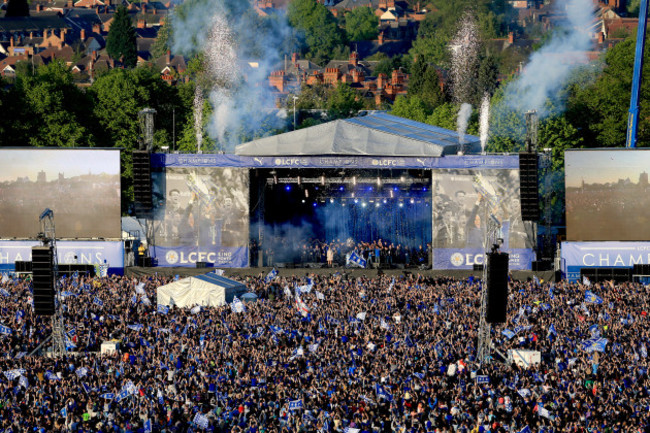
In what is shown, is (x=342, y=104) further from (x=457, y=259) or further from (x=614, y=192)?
(x=614, y=192)

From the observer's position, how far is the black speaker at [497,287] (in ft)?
99.8

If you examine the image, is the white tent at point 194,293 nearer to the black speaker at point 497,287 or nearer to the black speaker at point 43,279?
the black speaker at point 43,279

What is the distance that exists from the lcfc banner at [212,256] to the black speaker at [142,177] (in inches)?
99.4

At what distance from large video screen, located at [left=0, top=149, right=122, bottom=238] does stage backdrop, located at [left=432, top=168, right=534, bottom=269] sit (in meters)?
12.5

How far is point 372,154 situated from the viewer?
45062 millimetres

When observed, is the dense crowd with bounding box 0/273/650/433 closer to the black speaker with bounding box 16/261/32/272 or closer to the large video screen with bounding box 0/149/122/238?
the black speaker with bounding box 16/261/32/272

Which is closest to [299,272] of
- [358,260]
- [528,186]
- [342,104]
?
[358,260]

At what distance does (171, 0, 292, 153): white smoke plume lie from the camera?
245ft

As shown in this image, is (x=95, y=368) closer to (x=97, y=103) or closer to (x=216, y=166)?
(x=216, y=166)

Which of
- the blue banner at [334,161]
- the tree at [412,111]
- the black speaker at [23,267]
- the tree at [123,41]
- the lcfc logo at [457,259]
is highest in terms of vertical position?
the tree at [123,41]

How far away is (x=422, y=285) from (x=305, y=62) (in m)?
131

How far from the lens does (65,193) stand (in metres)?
45.8

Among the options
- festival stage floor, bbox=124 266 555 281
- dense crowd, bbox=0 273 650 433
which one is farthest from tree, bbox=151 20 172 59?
dense crowd, bbox=0 273 650 433

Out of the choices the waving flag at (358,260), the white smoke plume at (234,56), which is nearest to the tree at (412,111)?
the white smoke plume at (234,56)
